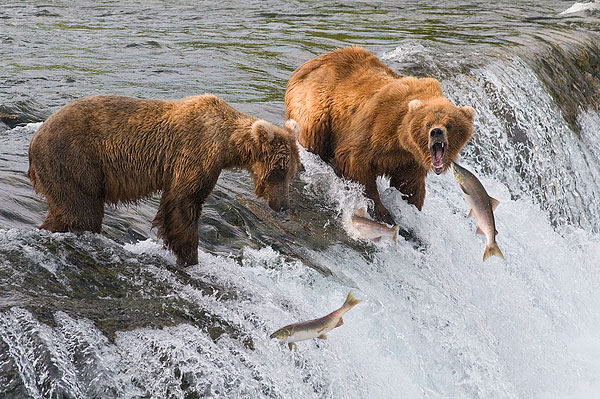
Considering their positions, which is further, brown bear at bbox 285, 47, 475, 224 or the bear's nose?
brown bear at bbox 285, 47, 475, 224

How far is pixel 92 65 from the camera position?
1114cm

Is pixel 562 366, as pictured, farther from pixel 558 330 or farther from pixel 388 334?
pixel 388 334

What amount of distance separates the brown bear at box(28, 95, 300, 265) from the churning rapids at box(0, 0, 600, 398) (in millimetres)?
225

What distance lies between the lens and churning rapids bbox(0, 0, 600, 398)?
4.31 m

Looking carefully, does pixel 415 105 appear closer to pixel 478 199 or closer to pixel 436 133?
pixel 436 133

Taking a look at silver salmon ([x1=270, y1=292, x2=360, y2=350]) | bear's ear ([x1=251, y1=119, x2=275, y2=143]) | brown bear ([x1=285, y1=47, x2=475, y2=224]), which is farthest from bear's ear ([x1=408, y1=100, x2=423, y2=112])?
silver salmon ([x1=270, y1=292, x2=360, y2=350])

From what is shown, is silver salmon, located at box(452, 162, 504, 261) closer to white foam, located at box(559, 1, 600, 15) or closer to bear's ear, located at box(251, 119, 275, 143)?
bear's ear, located at box(251, 119, 275, 143)

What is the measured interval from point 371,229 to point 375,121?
0.94m

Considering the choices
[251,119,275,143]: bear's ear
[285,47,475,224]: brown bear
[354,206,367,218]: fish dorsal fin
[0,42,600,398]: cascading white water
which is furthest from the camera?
[354,206,367,218]: fish dorsal fin

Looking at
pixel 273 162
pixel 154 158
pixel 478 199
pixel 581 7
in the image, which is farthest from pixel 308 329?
pixel 581 7

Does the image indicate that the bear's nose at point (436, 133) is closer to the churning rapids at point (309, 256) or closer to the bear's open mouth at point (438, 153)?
the bear's open mouth at point (438, 153)

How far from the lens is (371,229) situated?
21.4ft

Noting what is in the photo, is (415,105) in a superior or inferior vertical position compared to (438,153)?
superior

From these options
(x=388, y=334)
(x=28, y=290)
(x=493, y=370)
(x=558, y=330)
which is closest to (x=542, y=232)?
(x=558, y=330)
